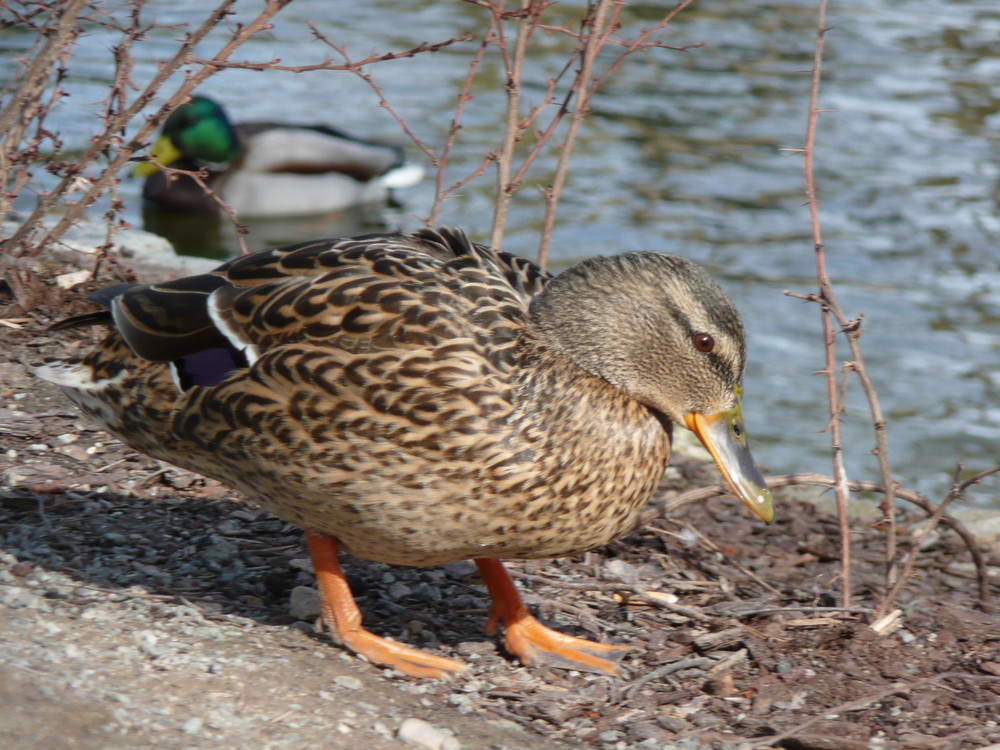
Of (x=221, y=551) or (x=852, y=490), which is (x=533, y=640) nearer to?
(x=221, y=551)

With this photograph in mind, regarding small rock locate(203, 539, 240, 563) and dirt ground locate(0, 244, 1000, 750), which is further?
small rock locate(203, 539, 240, 563)

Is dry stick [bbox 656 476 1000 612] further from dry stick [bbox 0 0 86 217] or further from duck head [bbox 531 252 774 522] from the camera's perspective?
dry stick [bbox 0 0 86 217]

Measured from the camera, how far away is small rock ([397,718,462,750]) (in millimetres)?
3182

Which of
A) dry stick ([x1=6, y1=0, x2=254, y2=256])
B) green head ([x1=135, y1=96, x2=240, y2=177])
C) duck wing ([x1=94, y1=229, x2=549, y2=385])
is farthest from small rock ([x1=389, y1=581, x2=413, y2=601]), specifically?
green head ([x1=135, y1=96, x2=240, y2=177])

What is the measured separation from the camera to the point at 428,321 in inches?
134

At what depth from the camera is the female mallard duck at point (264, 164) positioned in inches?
420

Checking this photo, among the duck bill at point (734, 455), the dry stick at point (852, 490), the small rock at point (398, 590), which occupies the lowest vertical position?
the small rock at point (398, 590)

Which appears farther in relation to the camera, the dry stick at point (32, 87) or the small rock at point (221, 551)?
the dry stick at point (32, 87)

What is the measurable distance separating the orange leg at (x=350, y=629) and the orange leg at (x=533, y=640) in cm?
22

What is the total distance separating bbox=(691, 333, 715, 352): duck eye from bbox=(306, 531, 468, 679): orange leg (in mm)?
1107

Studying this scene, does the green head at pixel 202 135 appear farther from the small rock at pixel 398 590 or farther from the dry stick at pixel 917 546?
the dry stick at pixel 917 546

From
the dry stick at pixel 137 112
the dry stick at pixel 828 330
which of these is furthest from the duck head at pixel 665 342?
the dry stick at pixel 137 112

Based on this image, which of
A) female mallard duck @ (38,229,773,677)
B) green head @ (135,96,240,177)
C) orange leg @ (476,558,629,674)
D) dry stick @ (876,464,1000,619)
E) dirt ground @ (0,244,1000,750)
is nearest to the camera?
dirt ground @ (0,244,1000,750)

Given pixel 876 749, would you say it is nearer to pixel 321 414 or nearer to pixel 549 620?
pixel 549 620
